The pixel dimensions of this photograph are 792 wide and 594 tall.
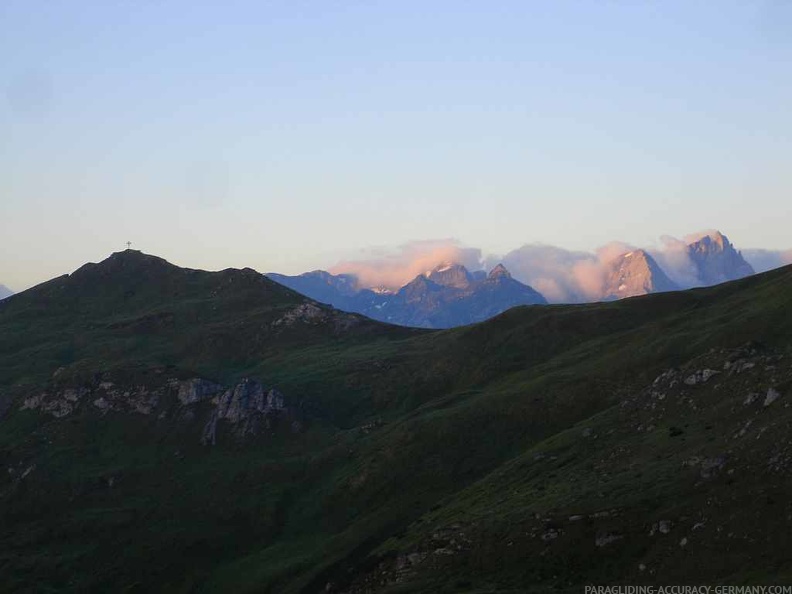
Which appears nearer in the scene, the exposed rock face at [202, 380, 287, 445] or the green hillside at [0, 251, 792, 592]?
the green hillside at [0, 251, 792, 592]

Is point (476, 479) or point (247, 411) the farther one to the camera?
point (247, 411)

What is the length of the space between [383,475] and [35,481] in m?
76.1

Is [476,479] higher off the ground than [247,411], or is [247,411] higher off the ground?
[247,411]

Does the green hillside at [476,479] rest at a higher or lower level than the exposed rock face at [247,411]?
lower

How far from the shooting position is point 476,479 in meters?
138

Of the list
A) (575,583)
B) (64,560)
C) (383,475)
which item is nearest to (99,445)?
(64,560)

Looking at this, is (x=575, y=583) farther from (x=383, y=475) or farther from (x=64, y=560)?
(x=64, y=560)

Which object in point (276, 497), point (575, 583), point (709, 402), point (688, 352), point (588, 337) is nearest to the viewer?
point (575, 583)

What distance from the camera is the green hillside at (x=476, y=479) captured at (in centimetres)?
8475

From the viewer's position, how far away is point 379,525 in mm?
134250

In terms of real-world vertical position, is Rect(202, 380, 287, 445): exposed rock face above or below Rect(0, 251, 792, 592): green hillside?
above

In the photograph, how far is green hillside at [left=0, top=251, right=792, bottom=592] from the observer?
8475 centimetres

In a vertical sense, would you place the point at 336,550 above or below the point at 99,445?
below

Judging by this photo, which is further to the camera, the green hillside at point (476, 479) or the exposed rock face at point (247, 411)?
the exposed rock face at point (247, 411)
